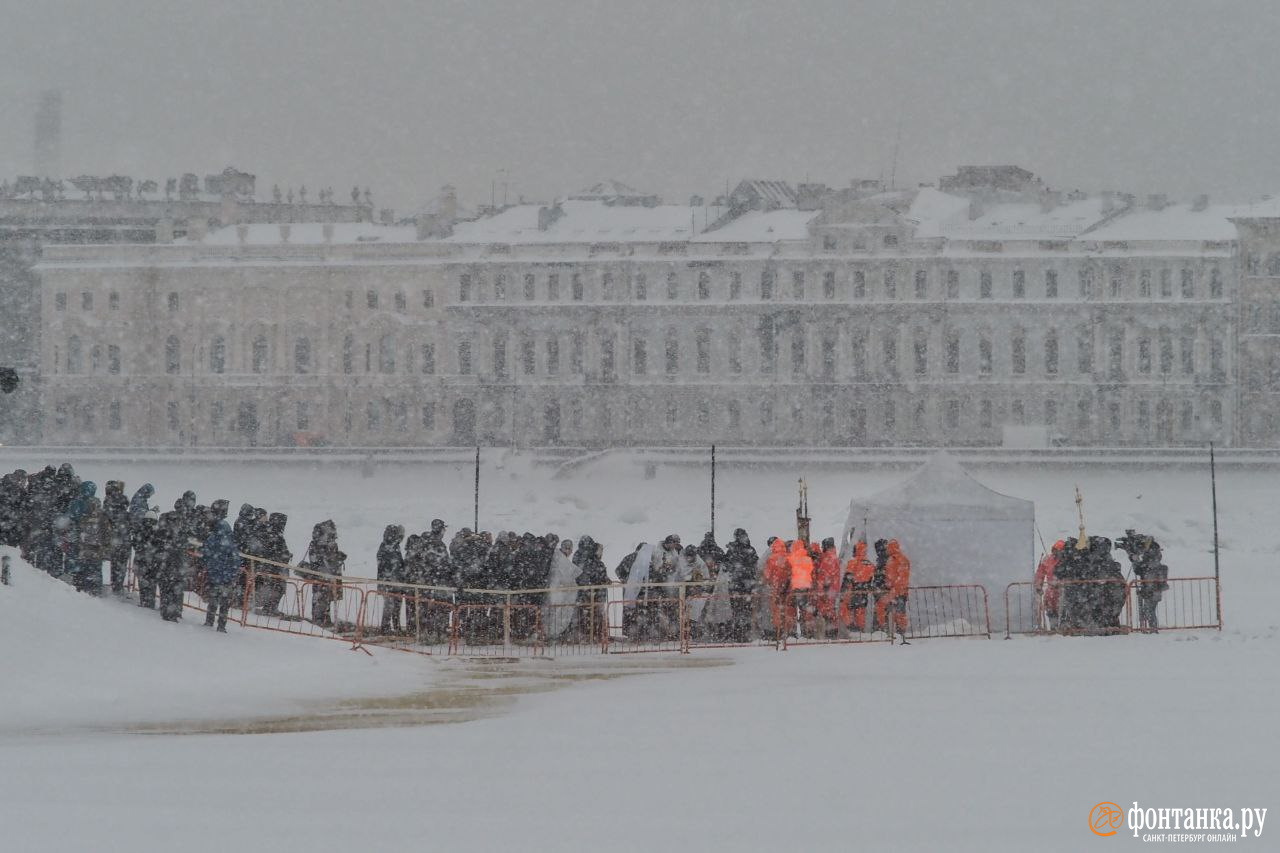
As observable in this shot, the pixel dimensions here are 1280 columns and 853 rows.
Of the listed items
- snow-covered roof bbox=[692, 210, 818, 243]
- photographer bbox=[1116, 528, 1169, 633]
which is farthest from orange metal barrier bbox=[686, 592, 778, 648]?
snow-covered roof bbox=[692, 210, 818, 243]

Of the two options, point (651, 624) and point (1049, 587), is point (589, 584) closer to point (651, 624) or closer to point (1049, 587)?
point (651, 624)

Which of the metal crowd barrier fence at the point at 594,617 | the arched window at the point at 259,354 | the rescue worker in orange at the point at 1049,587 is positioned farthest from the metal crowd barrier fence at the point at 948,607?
the arched window at the point at 259,354

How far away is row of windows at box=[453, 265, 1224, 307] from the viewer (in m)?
73.3

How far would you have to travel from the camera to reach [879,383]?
73.4m

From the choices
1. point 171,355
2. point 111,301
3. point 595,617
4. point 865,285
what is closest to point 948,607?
point 595,617

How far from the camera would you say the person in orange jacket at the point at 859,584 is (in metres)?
19.4

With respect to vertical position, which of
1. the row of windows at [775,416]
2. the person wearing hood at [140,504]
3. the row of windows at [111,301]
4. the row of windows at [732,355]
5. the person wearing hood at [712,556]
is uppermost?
the row of windows at [111,301]

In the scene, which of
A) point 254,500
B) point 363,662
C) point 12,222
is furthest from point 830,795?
point 12,222

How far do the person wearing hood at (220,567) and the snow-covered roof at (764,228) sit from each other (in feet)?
193

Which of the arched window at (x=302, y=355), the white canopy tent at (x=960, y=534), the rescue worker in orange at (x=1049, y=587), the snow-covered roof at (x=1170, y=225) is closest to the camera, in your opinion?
the rescue worker in orange at (x=1049, y=587)

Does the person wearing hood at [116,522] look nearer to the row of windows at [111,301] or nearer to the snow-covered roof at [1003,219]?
the snow-covered roof at [1003,219]

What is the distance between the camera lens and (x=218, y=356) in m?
77.2

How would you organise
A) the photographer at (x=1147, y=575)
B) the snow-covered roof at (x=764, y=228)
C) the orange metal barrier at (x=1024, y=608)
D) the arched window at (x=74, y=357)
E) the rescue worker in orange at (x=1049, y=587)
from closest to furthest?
the photographer at (x=1147, y=575)
the rescue worker in orange at (x=1049, y=587)
the orange metal barrier at (x=1024, y=608)
the snow-covered roof at (x=764, y=228)
the arched window at (x=74, y=357)

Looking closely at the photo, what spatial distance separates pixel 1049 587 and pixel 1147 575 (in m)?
1.02
